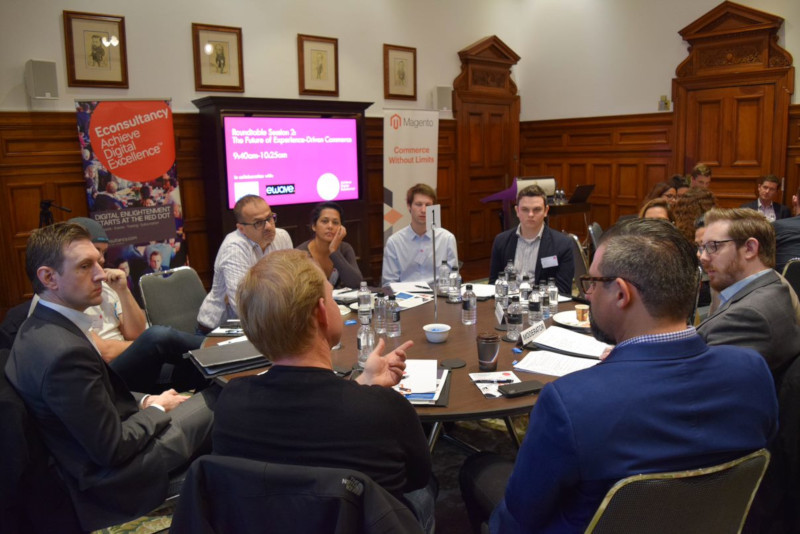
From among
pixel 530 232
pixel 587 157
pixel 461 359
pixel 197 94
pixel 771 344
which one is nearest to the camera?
pixel 771 344

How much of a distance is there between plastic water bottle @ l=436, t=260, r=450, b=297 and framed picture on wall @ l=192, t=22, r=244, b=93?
3779 millimetres

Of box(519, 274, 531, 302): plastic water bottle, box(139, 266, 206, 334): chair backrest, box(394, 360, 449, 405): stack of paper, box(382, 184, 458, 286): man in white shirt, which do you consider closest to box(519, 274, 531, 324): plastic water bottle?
box(519, 274, 531, 302): plastic water bottle

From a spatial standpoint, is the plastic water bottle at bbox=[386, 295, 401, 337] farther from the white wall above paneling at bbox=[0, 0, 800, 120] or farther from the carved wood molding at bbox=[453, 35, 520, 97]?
the carved wood molding at bbox=[453, 35, 520, 97]

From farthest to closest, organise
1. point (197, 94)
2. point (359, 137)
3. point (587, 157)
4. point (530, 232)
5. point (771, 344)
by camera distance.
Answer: point (587, 157) < point (359, 137) < point (197, 94) < point (530, 232) < point (771, 344)

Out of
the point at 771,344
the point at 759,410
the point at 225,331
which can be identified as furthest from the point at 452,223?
the point at 759,410

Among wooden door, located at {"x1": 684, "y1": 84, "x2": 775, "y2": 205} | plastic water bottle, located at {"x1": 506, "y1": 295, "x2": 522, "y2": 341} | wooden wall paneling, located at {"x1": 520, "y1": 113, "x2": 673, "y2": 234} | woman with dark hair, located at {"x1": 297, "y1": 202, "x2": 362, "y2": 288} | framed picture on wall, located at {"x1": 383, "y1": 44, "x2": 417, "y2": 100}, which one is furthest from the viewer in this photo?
wooden wall paneling, located at {"x1": 520, "y1": 113, "x2": 673, "y2": 234}

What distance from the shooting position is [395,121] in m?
7.35

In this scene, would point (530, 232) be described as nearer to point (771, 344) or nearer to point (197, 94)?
point (771, 344)

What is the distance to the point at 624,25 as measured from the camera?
8.19m

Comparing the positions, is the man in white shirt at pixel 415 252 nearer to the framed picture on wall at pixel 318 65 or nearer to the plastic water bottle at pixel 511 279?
the plastic water bottle at pixel 511 279

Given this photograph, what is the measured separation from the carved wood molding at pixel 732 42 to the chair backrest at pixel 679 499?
7.23 metres

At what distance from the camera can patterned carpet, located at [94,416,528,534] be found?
2.67 meters

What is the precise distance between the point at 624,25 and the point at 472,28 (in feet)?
6.70

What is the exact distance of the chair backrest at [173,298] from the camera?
3.52 metres
